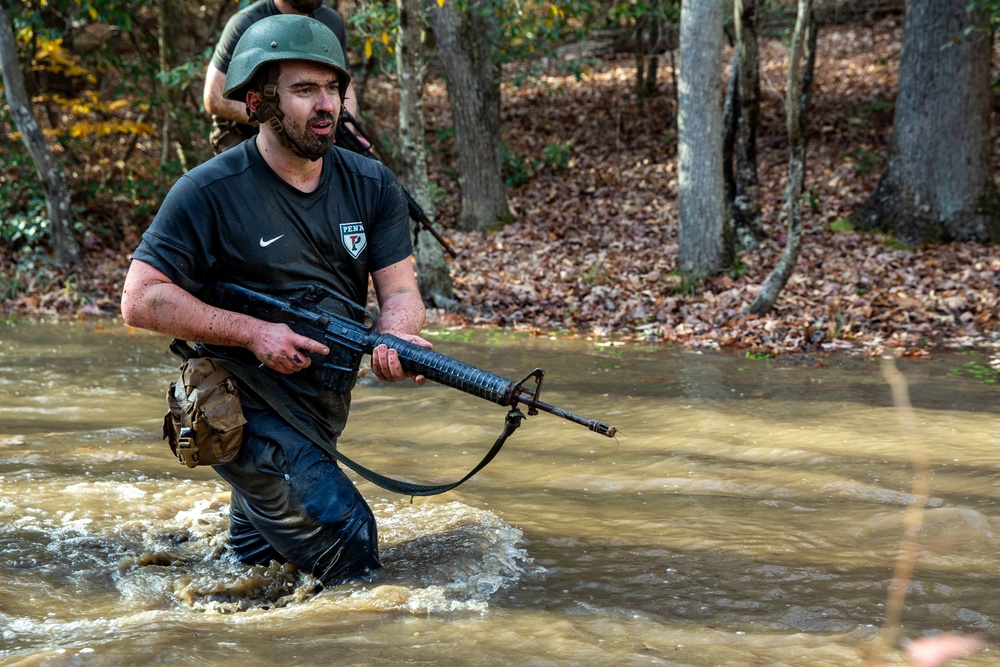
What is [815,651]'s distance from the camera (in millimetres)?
2934

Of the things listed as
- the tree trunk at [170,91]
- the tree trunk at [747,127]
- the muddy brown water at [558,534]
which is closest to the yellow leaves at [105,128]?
the tree trunk at [170,91]

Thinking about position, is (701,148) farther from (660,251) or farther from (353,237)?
(353,237)

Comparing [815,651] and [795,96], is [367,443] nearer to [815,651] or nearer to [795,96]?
[815,651]

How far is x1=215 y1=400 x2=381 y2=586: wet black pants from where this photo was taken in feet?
11.6

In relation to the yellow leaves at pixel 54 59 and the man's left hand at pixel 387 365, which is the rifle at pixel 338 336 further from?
the yellow leaves at pixel 54 59

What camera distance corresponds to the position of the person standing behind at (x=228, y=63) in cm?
575

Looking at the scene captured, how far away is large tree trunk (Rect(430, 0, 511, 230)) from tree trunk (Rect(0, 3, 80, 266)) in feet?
18.2

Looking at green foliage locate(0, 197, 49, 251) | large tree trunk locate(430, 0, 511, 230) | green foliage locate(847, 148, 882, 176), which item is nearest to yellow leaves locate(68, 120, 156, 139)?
green foliage locate(0, 197, 49, 251)

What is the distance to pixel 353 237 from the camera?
3846 mm

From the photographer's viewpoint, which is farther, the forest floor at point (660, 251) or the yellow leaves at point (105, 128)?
the yellow leaves at point (105, 128)

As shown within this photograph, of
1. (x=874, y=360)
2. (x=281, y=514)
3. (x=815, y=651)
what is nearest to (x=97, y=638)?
(x=281, y=514)

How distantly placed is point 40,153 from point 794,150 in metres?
9.50

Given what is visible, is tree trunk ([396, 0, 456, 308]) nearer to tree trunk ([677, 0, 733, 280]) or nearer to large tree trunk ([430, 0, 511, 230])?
tree trunk ([677, 0, 733, 280])

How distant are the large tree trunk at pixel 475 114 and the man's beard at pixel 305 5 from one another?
310 inches
